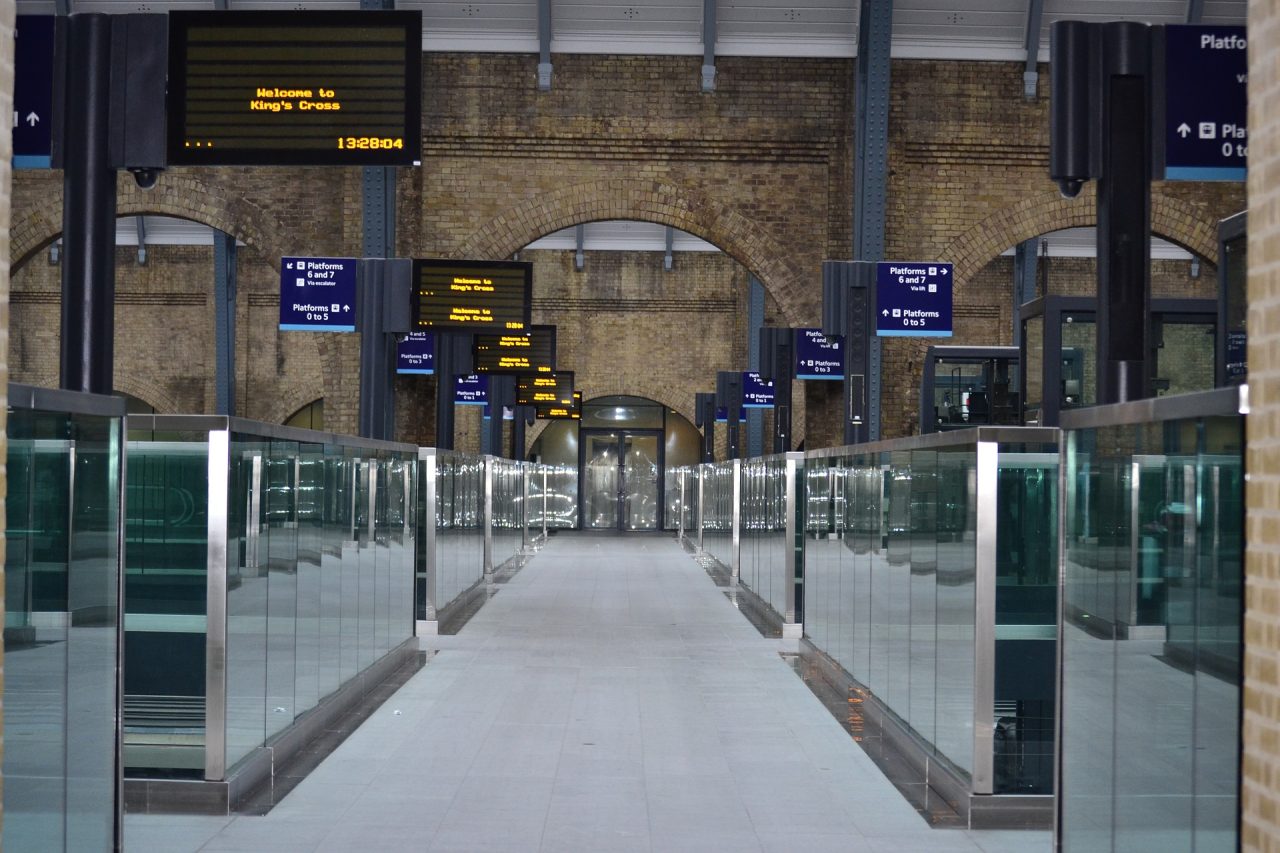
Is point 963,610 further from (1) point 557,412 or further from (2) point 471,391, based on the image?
(1) point 557,412

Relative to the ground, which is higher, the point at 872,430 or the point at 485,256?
the point at 485,256

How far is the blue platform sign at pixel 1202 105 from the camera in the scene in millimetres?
6520

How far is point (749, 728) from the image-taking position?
8.61 metres

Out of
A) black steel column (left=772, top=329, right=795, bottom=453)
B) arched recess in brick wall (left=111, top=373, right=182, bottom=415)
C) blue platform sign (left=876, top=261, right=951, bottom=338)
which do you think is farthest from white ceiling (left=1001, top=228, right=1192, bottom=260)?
arched recess in brick wall (left=111, top=373, right=182, bottom=415)

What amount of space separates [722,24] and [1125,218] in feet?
48.7

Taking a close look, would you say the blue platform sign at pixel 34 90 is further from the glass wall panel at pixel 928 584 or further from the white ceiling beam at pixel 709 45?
the white ceiling beam at pixel 709 45

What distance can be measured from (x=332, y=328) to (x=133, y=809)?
1257 centimetres

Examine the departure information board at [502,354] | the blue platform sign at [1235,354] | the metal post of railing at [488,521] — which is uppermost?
the departure information board at [502,354]

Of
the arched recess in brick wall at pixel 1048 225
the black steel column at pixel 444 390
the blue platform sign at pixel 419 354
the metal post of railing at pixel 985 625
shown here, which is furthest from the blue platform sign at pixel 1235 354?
the blue platform sign at pixel 419 354

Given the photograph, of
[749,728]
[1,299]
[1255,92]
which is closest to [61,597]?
[1,299]

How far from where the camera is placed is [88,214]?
6426 mm

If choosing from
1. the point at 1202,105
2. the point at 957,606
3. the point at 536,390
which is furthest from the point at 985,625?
the point at 536,390

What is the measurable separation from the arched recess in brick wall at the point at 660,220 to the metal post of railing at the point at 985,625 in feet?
49.1

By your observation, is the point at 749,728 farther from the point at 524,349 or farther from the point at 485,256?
the point at 524,349
